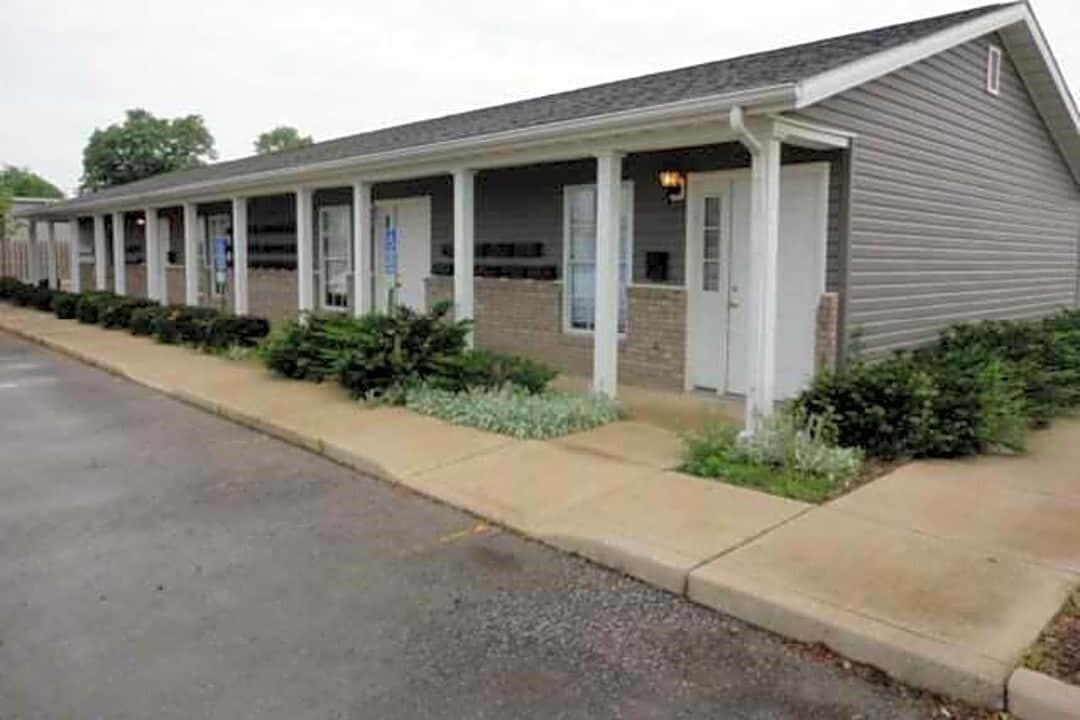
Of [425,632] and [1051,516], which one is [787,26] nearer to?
[1051,516]

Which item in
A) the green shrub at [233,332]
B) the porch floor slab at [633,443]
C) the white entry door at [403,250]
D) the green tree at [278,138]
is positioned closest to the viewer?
the porch floor slab at [633,443]

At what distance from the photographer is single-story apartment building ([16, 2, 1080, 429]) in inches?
287

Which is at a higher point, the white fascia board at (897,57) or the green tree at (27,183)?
the green tree at (27,183)

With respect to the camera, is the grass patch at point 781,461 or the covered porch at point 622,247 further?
the covered porch at point 622,247

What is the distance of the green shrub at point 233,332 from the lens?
507 inches

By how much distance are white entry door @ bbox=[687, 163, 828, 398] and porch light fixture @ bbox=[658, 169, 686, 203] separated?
87 mm

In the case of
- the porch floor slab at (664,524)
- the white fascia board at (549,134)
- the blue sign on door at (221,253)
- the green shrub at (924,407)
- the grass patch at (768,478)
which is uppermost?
the white fascia board at (549,134)

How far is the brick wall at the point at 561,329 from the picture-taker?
30.2 feet

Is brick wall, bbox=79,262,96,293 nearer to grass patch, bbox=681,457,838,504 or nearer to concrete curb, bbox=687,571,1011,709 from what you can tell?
grass patch, bbox=681,457,838,504

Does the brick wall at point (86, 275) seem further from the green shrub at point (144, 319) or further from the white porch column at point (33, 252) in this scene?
the green shrub at point (144, 319)

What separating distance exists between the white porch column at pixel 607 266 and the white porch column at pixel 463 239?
1.96 meters

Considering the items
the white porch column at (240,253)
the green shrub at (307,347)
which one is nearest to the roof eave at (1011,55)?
the green shrub at (307,347)

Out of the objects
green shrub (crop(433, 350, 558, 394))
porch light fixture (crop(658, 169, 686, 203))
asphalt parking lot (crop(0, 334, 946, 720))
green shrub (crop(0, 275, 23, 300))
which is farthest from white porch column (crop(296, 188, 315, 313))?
green shrub (crop(0, 275, 23, 300))

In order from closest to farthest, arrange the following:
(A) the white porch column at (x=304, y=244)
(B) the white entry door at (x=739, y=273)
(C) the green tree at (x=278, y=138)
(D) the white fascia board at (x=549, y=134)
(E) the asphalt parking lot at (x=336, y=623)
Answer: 1. (E) the asphalt parking lot at (x=336, y=623)
2. (D) the white fascia board at (x=549, y=134)
3. (B) the white entry door at (x=739, y=273)
4. (A) the white porch column at (x=304, y=244)
5. (C) the green tree at (x=278, y=138)
